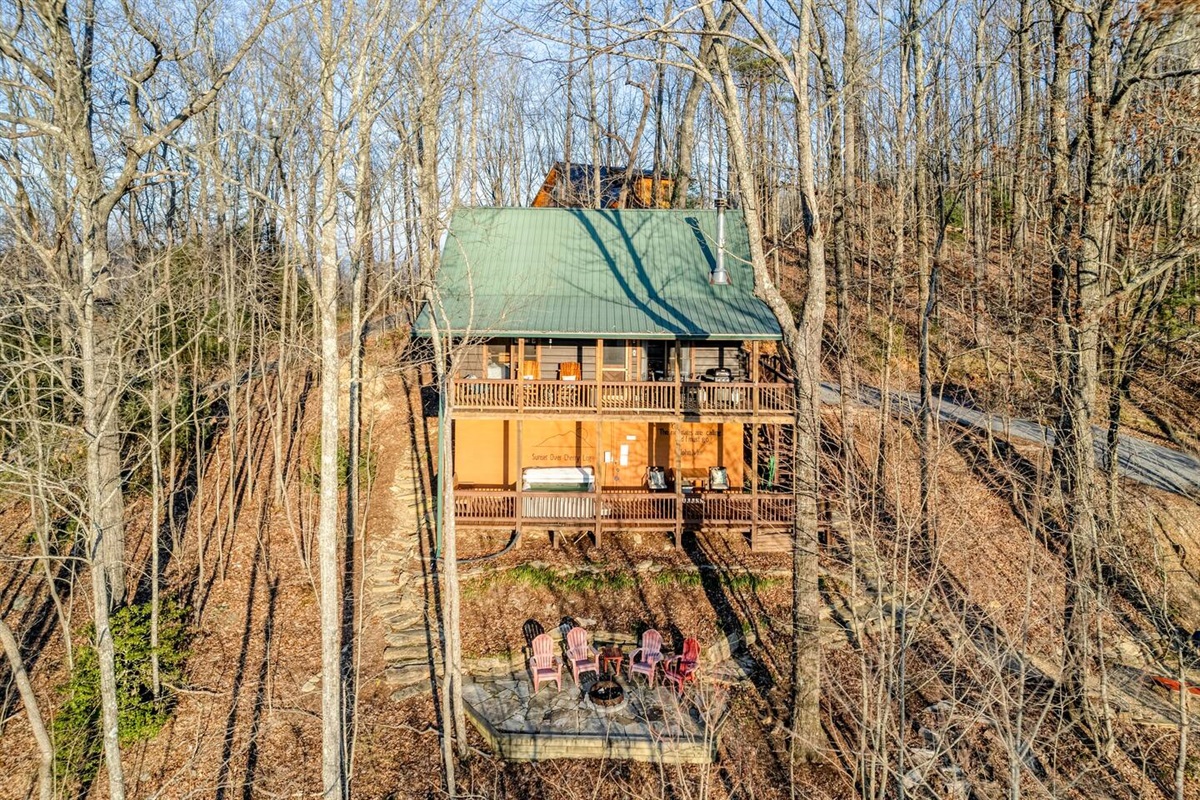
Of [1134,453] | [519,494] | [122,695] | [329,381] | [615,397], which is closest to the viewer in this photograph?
[329,381]

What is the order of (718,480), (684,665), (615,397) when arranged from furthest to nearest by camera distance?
1. (718,480)
2. (615,397)
3. (684,665)

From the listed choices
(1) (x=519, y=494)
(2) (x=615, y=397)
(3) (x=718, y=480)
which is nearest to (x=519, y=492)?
(1) (x=519, y=494)

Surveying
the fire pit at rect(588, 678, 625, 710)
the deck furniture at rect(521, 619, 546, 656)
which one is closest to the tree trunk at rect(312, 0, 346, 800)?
the fire pit at rect(588, 678, 625, 710)

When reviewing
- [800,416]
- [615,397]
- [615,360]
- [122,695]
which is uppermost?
[615,360]

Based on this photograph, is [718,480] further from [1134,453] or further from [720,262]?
[1134,453]

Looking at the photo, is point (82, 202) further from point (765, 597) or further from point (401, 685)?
point (765, 597)

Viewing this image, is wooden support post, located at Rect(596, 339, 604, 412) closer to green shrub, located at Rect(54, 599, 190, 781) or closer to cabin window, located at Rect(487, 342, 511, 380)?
cabin window, located at Rect(487, 342, 511, 380)
